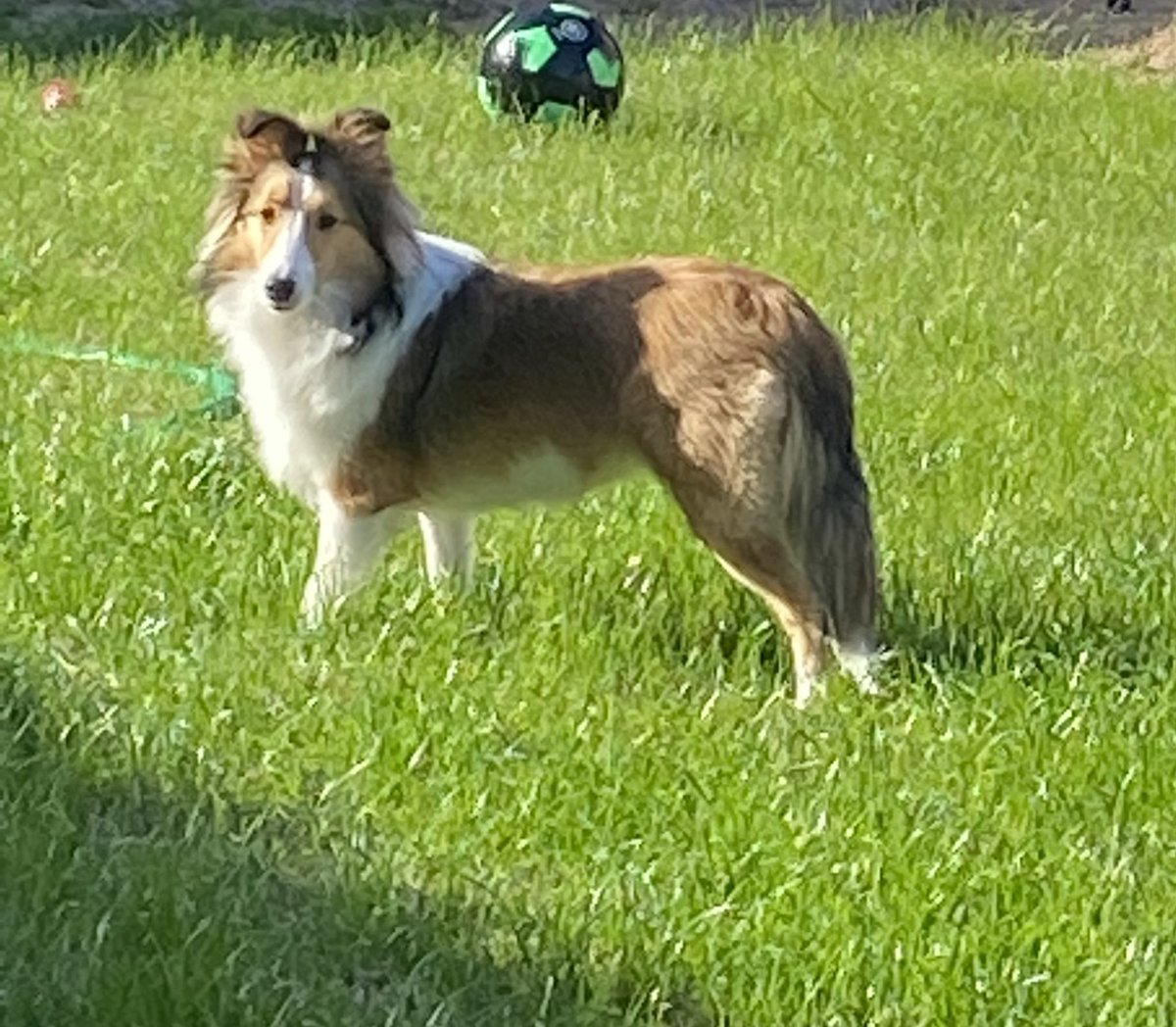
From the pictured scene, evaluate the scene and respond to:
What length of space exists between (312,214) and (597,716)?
4.04 ft

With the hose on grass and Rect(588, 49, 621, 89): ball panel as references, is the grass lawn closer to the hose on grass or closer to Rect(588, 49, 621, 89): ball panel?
the hose on grass

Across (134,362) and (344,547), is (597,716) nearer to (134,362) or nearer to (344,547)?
(344,547)

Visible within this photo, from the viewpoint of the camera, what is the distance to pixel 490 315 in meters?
6.04

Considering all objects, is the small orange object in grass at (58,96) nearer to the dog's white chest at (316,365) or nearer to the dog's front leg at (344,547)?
the dog's white chest at (316,365)

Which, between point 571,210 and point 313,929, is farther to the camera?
point 571,210

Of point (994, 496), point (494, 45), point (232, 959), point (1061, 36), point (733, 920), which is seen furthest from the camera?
point (1061, 36)

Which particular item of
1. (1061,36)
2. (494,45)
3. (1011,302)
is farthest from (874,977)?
(1061,36)

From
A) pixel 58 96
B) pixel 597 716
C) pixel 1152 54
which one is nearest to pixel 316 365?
pixel 597 716

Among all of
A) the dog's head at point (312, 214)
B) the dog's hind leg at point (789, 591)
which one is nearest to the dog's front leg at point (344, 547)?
the dog's head at point (312, 214)

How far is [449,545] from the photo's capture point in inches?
249

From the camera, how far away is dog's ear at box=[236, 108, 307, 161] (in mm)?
5832

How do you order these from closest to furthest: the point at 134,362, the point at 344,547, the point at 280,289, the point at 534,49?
the point at 280,289, the point at 344,547, the point at 134,362, the point at 534,49

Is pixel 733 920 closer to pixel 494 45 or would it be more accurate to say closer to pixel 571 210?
pixel 571 210

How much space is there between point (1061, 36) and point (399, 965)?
10.5 metres
